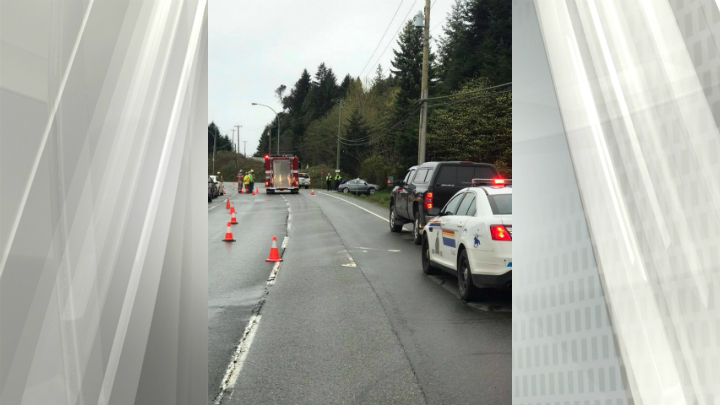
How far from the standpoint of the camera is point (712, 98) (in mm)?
1593

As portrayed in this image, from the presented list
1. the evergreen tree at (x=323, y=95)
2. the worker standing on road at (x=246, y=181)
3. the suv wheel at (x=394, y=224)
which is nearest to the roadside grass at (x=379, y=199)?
the worker standing on road at (x=246, y=181)

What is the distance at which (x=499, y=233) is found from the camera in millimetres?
8375

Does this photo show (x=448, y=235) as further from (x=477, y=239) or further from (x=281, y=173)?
(x=281, y=173)

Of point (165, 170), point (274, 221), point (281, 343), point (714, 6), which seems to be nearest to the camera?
point (714, 6)

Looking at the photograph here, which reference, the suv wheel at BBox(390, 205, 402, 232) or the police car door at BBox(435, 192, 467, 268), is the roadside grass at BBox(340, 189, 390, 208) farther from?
the police car door at BBox(435, 192, 467, 268)

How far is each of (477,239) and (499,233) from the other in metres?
0.43

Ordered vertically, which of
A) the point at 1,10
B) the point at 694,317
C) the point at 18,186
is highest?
the point at 1,10

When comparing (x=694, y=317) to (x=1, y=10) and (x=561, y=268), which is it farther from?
(x=1, y=10)

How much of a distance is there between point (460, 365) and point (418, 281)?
5.04 meters

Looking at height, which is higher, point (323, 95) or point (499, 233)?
point (323, 95)

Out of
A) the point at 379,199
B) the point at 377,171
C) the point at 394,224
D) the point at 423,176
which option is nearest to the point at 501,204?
the point at 423,176

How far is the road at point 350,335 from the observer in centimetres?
520

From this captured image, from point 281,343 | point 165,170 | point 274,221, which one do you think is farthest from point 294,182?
point 165,170

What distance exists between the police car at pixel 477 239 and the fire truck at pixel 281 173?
44.5 m
